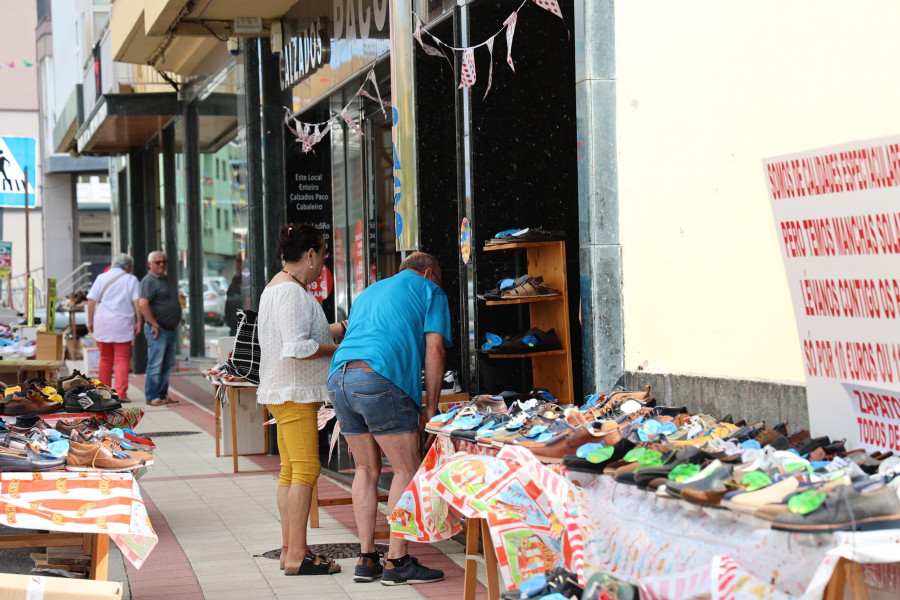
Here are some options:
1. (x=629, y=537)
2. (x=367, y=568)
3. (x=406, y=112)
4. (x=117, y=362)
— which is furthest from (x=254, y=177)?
(x=629, y=537)

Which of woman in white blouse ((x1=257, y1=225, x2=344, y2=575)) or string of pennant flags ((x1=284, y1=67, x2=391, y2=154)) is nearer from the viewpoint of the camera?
woman in white blouse ((x1=257, y1=225, x2=344, y2=575))

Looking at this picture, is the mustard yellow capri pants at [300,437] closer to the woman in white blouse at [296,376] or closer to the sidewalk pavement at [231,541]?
the woman in white blouse at [296,376]

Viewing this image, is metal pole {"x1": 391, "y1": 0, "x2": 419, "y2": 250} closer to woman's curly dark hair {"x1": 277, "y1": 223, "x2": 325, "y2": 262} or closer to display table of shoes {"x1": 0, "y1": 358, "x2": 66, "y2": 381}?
woman's curly dark hair {"x1": 277, "y1": 223, "x2": 325, "y2": 262}

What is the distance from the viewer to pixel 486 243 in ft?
23.0

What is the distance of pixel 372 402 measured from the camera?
18.6ft

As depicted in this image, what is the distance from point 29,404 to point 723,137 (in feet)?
15.1

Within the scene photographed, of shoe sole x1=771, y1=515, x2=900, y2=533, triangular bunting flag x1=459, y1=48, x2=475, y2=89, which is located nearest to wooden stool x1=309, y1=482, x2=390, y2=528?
triangular bunting flag x1=459, y1=48, x2=475, y2=89

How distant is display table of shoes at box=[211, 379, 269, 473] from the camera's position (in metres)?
10.1

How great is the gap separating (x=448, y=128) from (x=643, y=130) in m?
2.96

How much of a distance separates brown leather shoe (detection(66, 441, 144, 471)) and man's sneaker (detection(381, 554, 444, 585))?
1435 millimetres

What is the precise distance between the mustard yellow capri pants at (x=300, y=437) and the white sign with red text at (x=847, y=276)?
2.94 metres

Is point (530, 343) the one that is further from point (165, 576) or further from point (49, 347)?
point (49, 347)

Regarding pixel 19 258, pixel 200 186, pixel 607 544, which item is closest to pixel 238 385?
pixel 607 544

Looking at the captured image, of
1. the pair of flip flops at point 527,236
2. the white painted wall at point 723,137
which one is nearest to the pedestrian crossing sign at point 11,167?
the pair of flip flops at point 527,236
